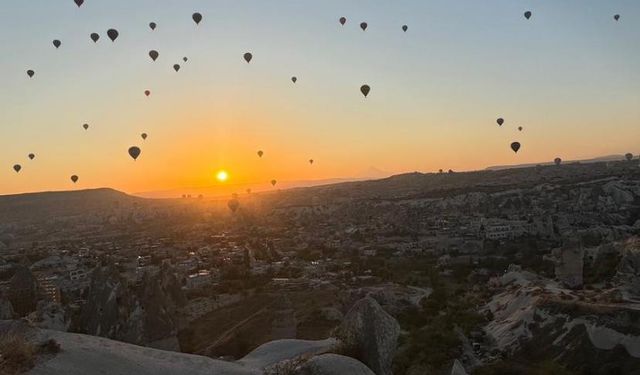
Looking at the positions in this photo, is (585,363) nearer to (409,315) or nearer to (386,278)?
(409,315)

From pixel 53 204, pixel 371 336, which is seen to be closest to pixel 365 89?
pixel 371 336

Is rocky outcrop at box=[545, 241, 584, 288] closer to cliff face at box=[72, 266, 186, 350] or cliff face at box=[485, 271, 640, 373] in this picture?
cliff face at box=[485, 271, 640, 373]

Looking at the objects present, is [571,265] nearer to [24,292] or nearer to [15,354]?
[24,292]

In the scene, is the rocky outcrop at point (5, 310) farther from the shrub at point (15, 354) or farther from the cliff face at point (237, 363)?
the shrub at point (15, 354)

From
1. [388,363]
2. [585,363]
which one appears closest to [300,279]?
[585,363]

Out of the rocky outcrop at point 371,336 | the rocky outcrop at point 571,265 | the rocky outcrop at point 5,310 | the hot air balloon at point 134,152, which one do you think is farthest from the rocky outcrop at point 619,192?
the rocky outcrop at point 5,310

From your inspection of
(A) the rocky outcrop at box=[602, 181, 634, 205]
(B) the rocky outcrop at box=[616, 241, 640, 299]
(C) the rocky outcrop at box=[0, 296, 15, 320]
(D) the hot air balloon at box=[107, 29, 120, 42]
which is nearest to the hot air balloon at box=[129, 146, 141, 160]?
(D) the hot air balloon at box=[107, 29, 120, 42]

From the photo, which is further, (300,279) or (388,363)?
(300,279)
